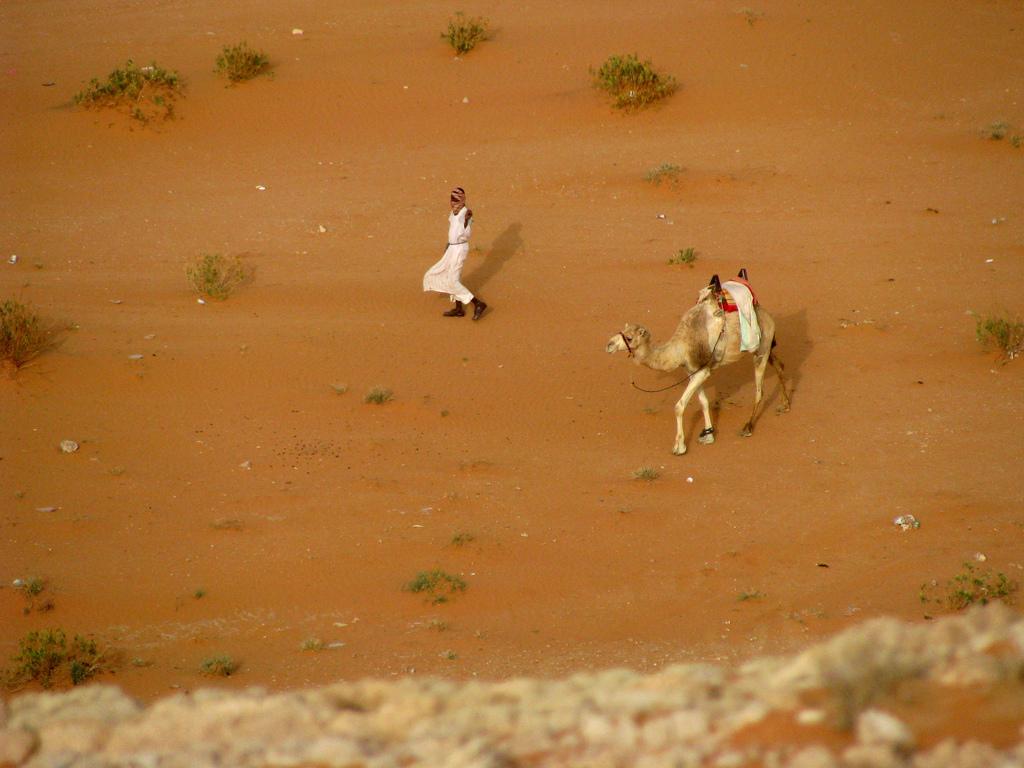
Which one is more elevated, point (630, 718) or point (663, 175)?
point (663, 175)

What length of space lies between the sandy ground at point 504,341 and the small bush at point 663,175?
0.43 m

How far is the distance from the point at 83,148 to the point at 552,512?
1494 centimetres

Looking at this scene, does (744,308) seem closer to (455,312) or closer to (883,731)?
(455,312)

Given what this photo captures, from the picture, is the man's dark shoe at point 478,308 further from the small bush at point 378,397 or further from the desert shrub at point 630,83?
the desert shrub at point 630,83

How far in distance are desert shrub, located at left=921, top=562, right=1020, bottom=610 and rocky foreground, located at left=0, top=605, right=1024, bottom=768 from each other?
4383 millimetres

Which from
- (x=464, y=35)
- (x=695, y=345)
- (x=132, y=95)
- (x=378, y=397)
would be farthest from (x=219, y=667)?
(x=464, y=35)

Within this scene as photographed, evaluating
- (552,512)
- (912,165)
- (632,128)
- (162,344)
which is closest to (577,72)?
(632,128)

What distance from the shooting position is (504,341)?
1467cm

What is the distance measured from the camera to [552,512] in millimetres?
10750

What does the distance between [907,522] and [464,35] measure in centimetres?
1794

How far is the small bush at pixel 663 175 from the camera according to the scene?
64.8 ft

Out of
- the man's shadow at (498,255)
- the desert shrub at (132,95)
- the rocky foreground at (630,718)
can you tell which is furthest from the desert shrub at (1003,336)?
the desert shrub at (132,95)

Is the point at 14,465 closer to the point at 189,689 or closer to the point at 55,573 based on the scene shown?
the point at 55,573

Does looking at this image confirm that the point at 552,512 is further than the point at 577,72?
No
